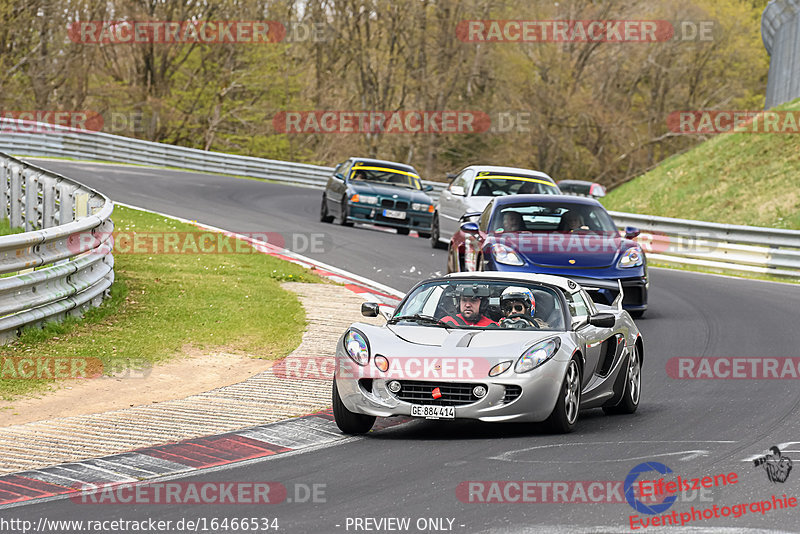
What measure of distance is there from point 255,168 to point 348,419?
32.3 metres

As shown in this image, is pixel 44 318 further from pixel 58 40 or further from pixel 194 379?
pixel 58 40

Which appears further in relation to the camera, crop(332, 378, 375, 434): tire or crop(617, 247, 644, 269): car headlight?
crop(617, 247, 644, 269): car headlight

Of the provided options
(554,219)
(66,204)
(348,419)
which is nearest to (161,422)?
(348,419)

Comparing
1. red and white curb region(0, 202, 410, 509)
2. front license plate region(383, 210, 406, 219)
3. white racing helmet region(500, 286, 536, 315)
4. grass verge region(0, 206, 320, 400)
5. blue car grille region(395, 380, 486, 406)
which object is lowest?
front license plate region(383, 210, 406, 219)

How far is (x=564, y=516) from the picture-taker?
6047 millimetres

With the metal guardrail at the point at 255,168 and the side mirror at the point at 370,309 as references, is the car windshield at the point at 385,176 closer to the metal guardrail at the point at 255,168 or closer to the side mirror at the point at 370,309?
the metal guardrail at the point at 255,168

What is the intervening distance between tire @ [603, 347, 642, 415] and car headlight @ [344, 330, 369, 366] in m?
2.43

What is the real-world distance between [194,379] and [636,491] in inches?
207

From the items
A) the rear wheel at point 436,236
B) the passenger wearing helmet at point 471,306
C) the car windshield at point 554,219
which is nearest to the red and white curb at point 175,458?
the passenger wearing helmet at point 471,306

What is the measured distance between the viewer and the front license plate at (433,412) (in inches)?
325

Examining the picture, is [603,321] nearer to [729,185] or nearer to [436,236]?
[436,236]

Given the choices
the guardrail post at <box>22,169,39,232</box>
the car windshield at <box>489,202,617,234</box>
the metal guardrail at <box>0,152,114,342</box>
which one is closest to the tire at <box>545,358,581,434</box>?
the metal guardrail at <box>0,152,114,342</box>

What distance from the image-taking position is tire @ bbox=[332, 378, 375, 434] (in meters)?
8.54

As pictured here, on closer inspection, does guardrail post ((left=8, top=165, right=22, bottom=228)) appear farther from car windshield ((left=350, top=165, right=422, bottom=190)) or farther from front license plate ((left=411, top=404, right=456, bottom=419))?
front license plate ((left=411, top=404, right=456, bottom=419))
